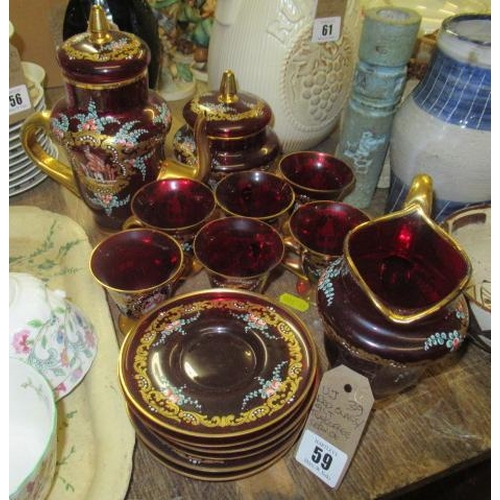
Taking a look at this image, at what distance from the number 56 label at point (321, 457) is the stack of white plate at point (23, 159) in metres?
0.67

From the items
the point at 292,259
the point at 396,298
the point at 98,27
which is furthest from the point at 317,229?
the point at 98,27

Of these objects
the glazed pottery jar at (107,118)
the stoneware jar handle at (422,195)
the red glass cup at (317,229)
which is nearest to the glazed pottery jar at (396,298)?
the stoneware jar handle at (422,195)


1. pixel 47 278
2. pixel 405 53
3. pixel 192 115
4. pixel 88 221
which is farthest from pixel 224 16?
pixel 47 278

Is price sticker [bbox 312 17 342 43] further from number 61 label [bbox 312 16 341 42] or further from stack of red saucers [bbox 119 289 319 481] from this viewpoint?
stack of red saucers [bbox 119 289 319 481]

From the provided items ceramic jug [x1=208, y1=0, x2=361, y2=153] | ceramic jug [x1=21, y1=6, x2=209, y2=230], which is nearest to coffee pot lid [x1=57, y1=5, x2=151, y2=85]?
ceramic jug [x1=21, y1=6, x2=209, y2=230]

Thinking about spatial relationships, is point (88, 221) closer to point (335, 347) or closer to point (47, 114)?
point (47, 114)

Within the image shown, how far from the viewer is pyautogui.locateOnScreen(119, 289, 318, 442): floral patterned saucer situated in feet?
1.60

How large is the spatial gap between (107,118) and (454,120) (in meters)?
0.49

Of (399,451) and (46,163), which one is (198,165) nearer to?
(46,163)

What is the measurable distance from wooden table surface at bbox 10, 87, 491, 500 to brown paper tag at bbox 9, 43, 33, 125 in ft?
1.30

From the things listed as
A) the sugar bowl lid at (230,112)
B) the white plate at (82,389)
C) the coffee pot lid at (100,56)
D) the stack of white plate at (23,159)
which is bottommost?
the white plate at (82,389)

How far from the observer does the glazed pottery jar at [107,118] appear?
666mm

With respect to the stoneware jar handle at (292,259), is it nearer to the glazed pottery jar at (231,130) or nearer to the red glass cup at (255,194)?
the red glass cup at (255,194)

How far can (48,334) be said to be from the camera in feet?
1.87
